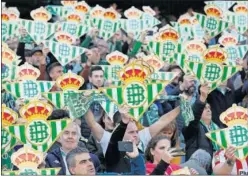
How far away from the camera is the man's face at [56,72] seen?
9452 mm

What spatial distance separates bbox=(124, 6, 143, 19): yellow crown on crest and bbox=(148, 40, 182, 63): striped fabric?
86 centimetres

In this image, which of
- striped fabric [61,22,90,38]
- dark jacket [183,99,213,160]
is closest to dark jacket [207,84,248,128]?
dark jacket [183,99,213,160]

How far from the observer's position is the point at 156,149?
822 centimetres

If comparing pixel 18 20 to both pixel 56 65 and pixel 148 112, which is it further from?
pixel 148 112

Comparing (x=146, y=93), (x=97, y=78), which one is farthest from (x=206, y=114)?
(x=97, y=78)

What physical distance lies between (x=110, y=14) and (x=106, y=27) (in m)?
0.29

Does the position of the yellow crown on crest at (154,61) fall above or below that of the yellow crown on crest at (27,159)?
above

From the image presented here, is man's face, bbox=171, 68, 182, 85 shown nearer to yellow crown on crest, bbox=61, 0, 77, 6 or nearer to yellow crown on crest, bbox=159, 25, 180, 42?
yellow crown on crest, bbox=159, 25, 180, 42

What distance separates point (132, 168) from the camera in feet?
27.1

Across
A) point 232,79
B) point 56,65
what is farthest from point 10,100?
point 232,79

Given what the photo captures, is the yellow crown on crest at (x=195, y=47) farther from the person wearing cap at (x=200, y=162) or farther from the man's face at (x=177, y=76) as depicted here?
the person wearing cap at (x=200, y=162)

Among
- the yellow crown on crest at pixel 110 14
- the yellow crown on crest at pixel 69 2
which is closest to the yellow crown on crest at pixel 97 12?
the yellow crown on crest at pixel 110 14

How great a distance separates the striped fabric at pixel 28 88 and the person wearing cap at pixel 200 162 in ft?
5.37

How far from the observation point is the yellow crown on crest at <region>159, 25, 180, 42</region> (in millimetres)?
10242
